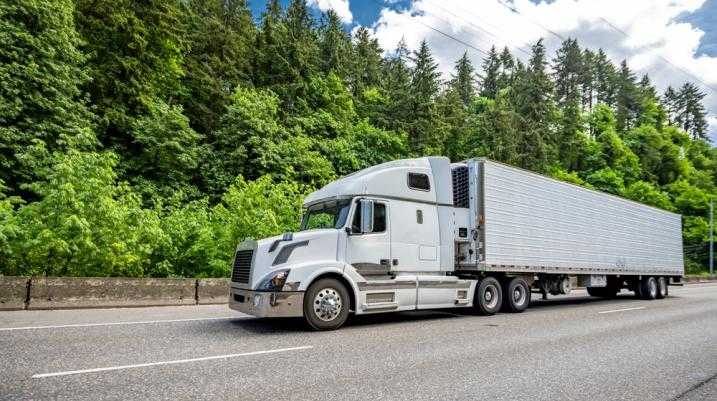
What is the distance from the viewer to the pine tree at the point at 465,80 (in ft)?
225

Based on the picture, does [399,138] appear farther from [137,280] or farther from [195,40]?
[137,280]

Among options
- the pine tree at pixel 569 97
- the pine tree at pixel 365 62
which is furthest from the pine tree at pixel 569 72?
the pine tree at pixel 365 62

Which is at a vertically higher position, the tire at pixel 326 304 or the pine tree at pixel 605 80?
the pine tree at pixel 605 80

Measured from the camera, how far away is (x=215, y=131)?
33562mm

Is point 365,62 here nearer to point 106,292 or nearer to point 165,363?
point 106,292

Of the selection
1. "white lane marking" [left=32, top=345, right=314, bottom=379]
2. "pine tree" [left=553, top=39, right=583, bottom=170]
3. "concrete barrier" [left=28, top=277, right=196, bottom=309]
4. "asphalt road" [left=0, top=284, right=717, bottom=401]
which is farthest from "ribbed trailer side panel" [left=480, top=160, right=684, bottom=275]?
"pine tree" [left=553, top=39, right=583, bottom=170]

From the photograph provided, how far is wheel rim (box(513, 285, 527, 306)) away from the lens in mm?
12078

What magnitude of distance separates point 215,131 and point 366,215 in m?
27.5

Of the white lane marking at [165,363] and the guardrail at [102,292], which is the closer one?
the white lane marking at [165,363]

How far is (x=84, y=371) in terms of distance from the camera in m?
4.96

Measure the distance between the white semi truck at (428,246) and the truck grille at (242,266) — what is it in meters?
0.02

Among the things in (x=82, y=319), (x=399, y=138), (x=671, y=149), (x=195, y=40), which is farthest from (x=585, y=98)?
(x=82, y=319)

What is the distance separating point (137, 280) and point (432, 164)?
857 cm

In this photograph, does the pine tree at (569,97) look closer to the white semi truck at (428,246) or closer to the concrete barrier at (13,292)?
the white semi truck at (428,246)
